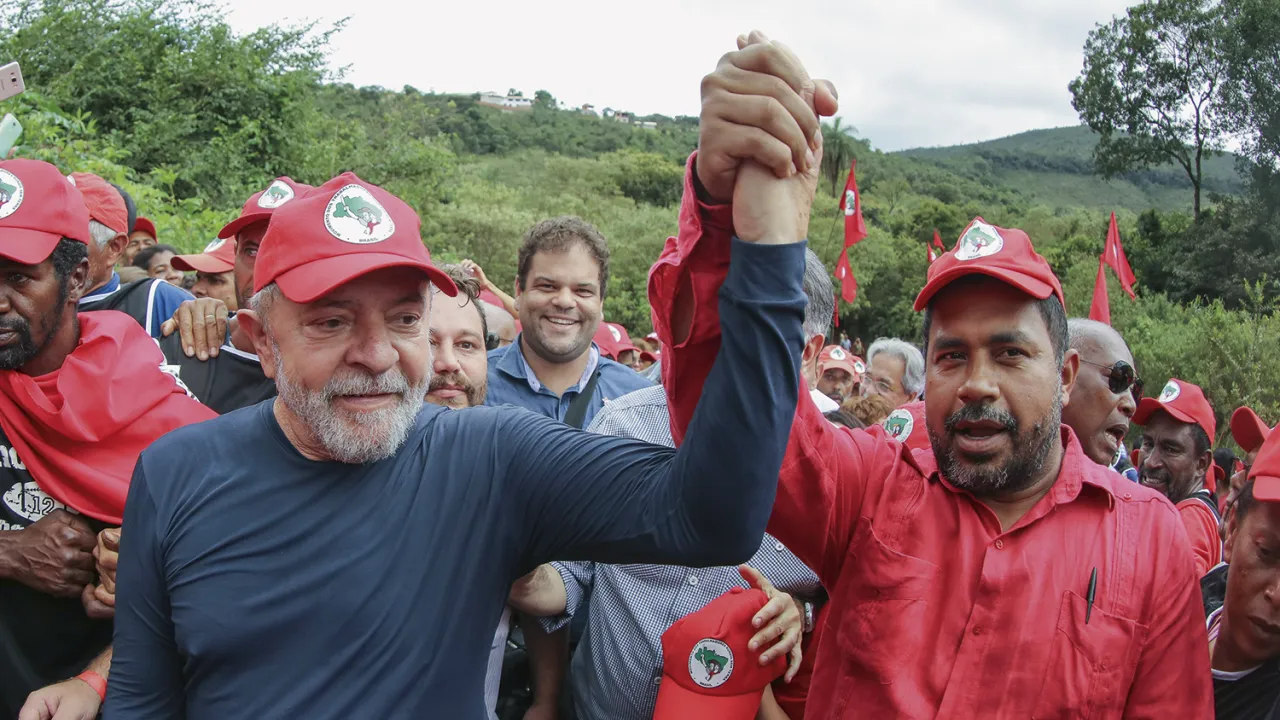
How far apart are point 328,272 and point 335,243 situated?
65 millimetres

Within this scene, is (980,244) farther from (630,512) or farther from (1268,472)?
(630,512)

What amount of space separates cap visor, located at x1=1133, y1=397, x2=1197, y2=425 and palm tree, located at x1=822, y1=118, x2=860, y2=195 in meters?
53.1

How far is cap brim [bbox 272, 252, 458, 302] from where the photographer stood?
1691 millimetres

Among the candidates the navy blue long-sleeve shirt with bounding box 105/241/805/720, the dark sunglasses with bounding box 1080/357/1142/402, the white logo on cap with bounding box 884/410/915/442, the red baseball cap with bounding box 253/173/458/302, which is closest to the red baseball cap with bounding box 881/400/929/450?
the white logo on cap with bounding box 884/410/915/442

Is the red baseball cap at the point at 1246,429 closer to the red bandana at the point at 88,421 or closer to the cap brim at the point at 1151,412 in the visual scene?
the cap brim at the point at 1151,412

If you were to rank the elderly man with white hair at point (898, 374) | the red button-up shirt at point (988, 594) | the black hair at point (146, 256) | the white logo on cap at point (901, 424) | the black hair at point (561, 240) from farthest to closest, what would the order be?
1. the elderly man with white hair at point (898, 374)
2. the black hair at point (146, 256)
3. the black hair at point (561, 240)
4. the white logo on cap at point (901, 424)
5. the red button-up shirt at point (988, 594)

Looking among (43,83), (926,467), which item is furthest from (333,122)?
(926,467)

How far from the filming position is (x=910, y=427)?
3.49 metres

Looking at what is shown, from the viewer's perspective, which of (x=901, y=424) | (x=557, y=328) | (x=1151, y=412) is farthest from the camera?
(x=1151, y=412)

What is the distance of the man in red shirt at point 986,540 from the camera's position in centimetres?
187

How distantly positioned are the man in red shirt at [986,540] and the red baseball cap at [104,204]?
2866mm

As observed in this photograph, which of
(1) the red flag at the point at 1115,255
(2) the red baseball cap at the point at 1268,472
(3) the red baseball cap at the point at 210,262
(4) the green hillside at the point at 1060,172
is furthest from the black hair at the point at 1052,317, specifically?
(4) the green hillside at the point at 1060,172

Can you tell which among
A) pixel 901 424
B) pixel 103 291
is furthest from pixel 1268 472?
pixel 103 291

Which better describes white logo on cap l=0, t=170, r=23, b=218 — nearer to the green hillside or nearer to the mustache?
the mustache
